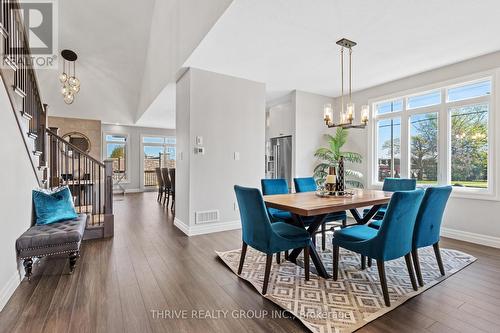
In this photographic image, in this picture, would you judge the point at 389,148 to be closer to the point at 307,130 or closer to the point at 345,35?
the point at 307,130

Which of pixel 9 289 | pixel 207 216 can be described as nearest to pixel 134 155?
pixel 207 216

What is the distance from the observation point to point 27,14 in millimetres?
5074

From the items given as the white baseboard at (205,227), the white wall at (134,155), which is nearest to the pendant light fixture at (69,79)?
the white wall at (134,155)

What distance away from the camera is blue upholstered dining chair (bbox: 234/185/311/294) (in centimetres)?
221

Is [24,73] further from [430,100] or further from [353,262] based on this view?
[430,100]

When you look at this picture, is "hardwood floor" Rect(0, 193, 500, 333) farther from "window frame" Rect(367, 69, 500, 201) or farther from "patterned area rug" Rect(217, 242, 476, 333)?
"window frame" Rect(367, 69, 500, 201)

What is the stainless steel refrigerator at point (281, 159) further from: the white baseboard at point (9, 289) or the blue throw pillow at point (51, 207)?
the white baseboard at point (9, 289)

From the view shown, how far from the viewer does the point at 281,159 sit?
594 cm

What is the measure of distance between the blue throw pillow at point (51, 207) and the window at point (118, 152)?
6823 mm

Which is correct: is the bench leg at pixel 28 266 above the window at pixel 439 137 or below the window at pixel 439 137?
below

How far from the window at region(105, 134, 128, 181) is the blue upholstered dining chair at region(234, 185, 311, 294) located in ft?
27.9

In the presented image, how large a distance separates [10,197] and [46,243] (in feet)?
1.81

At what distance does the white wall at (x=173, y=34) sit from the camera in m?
2.96

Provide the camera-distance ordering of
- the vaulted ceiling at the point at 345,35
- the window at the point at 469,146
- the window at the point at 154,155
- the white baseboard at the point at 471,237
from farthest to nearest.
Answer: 1. the window at the point at 154,155
2. the window at the point at 469,146
3. the white baseboard at the point at 471,237
4. the vaulted ceiling at the point at 345,35
